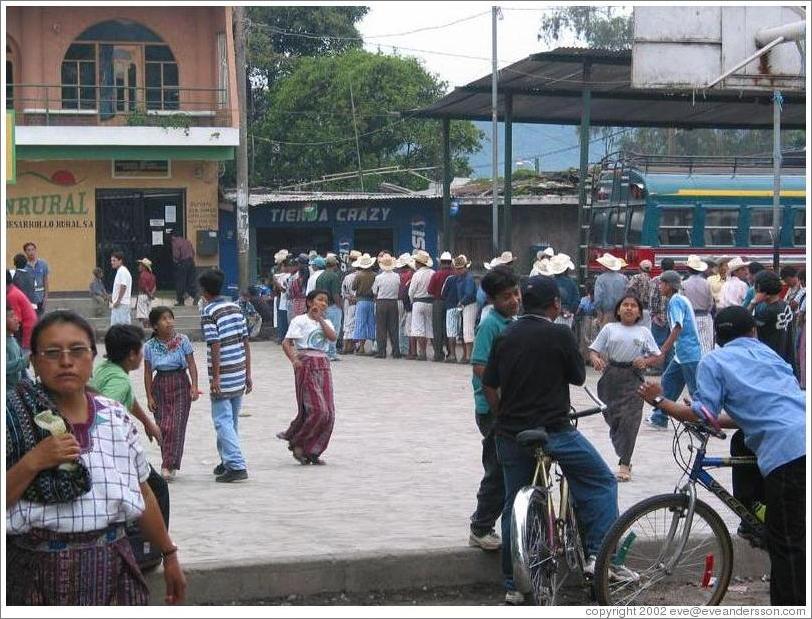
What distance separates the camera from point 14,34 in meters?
30.7

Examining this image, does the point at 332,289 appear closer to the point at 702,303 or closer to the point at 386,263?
the point at 386,263

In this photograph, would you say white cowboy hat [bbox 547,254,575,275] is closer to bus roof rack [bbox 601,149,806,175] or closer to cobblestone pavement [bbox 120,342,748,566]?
cobblestone pavement [bbox 120,342,748,566]

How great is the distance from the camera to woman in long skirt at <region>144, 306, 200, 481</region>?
392 inches

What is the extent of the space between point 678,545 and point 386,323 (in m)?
16.5

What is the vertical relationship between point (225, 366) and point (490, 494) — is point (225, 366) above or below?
above

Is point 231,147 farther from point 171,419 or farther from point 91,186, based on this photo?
point 171,419

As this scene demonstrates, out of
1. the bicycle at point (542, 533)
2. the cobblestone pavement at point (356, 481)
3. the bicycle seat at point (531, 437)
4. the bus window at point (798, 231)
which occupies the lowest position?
the cobblestone pavement at point (356, 481)

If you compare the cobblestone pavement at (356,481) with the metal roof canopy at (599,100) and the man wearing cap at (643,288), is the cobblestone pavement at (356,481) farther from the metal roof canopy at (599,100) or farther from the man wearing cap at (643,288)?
the metal roof canopy at (599,100)

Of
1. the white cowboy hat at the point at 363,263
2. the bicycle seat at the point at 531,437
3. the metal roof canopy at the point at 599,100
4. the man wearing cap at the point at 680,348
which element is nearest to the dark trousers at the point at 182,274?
the metal roof canopy at the point at 599,100

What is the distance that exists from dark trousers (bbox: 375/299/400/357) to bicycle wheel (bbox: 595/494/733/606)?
16.2 meters

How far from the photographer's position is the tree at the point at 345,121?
42969 millimetres

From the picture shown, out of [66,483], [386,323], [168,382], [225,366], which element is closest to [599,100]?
[386,323]

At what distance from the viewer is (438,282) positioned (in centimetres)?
2130

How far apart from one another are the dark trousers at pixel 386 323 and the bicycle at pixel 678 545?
1615 cm
